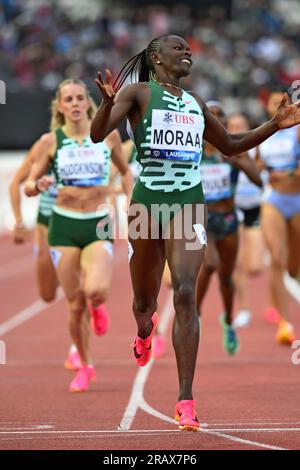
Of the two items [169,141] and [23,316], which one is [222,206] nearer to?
[169,141]

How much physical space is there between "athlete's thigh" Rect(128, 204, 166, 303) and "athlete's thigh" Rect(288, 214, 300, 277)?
5.38m

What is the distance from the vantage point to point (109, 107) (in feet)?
22.7

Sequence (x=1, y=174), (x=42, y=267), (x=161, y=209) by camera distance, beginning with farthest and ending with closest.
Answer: (x=1, y=174)
(x=42, y=267)
(x=161, y=209)

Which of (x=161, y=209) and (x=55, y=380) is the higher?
(x=161, y=209)

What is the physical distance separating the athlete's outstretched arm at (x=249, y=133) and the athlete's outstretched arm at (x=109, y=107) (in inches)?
22.1

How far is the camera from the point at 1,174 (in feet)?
98.8

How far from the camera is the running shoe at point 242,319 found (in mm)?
14812

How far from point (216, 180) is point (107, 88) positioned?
4.93m

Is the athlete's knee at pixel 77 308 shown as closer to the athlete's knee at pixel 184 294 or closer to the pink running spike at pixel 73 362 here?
the pink running spike at pixel 73 362

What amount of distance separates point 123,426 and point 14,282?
46.4 feet

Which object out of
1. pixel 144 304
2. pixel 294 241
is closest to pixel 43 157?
pixel 144 304

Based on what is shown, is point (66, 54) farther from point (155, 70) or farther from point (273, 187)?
point (155, 70)
